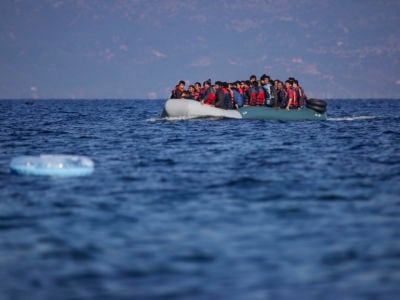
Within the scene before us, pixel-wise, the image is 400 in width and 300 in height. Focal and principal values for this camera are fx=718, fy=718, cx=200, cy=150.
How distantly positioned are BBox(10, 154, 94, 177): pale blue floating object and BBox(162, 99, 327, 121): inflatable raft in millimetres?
13964

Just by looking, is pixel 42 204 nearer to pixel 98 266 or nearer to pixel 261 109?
pixel 98 266

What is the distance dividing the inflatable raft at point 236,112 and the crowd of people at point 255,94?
9.0 inches

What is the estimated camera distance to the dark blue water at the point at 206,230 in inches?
241

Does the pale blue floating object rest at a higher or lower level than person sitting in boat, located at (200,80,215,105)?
lower

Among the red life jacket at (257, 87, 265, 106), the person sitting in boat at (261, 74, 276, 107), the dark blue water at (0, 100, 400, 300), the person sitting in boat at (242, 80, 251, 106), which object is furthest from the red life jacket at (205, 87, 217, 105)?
the dark blue water at (0, 100, 400, 300)

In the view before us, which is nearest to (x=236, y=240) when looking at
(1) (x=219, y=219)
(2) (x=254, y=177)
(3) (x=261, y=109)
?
(1) (x=219, y=219)

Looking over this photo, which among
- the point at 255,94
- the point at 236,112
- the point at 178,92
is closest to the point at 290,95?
the point at 255,94

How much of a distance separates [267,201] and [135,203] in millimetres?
1819

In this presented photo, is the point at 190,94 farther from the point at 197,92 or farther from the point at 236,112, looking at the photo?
the point at 236,112

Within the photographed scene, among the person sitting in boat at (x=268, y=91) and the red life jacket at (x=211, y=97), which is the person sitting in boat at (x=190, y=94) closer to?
the red life jacket at (x=211, y=97)

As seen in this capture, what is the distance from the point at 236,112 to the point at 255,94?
991 millimetres

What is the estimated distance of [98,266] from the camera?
6676 mm

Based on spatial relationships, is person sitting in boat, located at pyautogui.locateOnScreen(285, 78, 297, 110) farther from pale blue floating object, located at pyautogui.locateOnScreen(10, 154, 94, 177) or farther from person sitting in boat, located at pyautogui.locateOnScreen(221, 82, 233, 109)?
pale blue floating object, located at pyautogui.locateOnScreen(10, 154, 94, 177)

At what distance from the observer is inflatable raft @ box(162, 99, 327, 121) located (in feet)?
87.8
